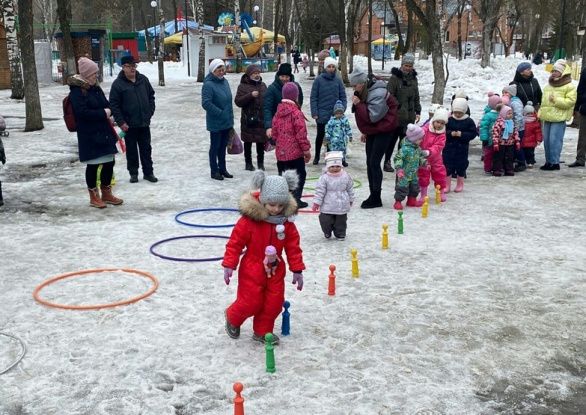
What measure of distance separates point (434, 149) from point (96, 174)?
200 inches

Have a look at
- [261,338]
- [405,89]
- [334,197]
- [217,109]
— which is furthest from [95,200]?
[405,89]

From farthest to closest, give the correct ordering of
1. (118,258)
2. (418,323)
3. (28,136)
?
(28,136) < (118,258) < (418,323)

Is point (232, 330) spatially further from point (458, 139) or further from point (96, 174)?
point (458, 139)

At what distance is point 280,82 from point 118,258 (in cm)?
437

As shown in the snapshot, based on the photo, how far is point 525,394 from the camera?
161 inches

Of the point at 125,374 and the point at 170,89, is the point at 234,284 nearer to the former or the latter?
the point at 125,374

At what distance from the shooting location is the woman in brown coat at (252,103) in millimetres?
10625

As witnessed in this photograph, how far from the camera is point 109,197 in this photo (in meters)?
9.21

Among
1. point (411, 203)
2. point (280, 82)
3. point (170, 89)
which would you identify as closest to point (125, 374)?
point (411, 203)

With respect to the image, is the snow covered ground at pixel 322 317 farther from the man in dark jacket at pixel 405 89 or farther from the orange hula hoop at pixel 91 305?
the man in dark jacket at pixel 405 89

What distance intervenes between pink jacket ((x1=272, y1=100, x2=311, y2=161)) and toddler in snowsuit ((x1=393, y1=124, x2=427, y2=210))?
1464 millimetres

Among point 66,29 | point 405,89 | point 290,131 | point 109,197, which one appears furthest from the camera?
point 66,29

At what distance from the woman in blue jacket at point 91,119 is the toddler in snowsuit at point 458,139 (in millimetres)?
5362

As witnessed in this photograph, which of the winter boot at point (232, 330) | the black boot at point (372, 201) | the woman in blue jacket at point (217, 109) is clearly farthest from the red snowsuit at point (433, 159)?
the winter boot at point (232, 330)
